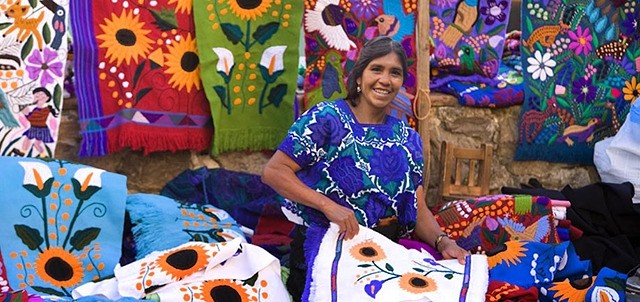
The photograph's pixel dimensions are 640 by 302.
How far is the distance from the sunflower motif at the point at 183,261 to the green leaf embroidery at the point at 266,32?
1263mm

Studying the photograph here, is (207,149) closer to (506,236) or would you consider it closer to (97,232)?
(97,232)

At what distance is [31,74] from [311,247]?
1.43 meters

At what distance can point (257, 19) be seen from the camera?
13.9 ft

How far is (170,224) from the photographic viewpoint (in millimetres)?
3656

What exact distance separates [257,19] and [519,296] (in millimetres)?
1707

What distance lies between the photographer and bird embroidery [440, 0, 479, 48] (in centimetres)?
463

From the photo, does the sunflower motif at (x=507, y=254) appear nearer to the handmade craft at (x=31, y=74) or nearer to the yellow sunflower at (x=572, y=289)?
the yellow sunflower at (x=572, y=289)

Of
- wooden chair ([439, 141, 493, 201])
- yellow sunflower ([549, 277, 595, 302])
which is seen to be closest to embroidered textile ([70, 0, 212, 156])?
wooden chair ([439, 141, 493, 201])

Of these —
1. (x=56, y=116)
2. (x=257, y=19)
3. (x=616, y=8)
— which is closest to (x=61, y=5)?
(x=56, y=116)

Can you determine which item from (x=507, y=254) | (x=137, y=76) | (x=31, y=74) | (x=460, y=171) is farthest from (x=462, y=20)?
(x=31, y=74)

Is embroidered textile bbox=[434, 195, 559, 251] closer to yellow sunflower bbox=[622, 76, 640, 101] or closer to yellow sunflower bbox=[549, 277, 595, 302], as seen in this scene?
yellow sunflower bbox=[549, 277, 595, 302]

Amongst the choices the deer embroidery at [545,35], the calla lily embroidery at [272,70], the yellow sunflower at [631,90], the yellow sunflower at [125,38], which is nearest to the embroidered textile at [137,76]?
the yellow sunflower at [125,38]

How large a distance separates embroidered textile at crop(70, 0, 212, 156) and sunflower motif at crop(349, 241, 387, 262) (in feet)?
3.97

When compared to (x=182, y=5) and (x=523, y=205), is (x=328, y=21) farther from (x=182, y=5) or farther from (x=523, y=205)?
(x=523, y=205)
